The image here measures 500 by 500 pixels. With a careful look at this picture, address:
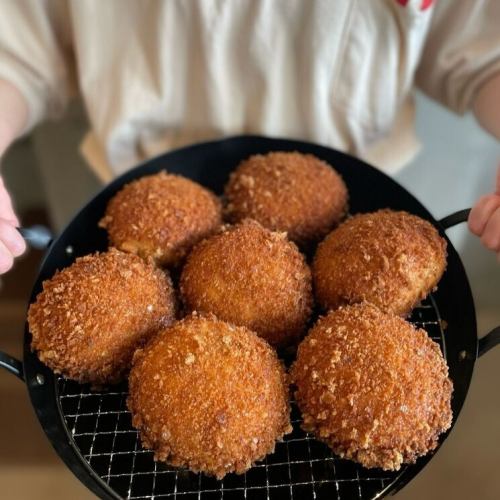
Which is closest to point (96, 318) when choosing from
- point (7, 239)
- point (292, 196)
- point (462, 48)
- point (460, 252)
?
point (7, 239)

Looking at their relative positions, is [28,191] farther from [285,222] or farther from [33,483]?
[285,222]

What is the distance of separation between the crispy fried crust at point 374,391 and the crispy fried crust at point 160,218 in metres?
0.23

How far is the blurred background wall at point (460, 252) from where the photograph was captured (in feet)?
3.56

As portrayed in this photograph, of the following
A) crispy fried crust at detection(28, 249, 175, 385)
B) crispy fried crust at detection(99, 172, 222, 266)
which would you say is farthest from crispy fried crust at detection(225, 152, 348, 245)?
crispy fried crust at detection(28, 249, 175, 385)

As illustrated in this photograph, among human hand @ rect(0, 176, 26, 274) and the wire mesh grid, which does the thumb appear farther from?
the wire mesh grid

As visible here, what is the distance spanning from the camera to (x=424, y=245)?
2.35ft

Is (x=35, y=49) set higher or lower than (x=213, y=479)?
higher

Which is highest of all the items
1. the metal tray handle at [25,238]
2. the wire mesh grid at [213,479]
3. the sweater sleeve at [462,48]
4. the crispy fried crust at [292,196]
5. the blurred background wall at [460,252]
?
the sweater sleeve at [462,48]

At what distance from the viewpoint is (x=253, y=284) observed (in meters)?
0.70

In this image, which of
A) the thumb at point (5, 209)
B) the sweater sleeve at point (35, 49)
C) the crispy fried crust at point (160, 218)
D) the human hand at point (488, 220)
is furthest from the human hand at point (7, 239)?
the human hand at point (488, 220)

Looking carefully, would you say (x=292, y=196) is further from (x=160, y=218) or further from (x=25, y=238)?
(x=25, y=238)

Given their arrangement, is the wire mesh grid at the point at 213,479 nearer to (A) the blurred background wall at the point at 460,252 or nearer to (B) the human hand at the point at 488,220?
(B) the human hand at the point at 488,220

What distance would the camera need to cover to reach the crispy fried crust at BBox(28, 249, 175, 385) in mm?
662

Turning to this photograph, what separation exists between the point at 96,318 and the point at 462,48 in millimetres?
642
